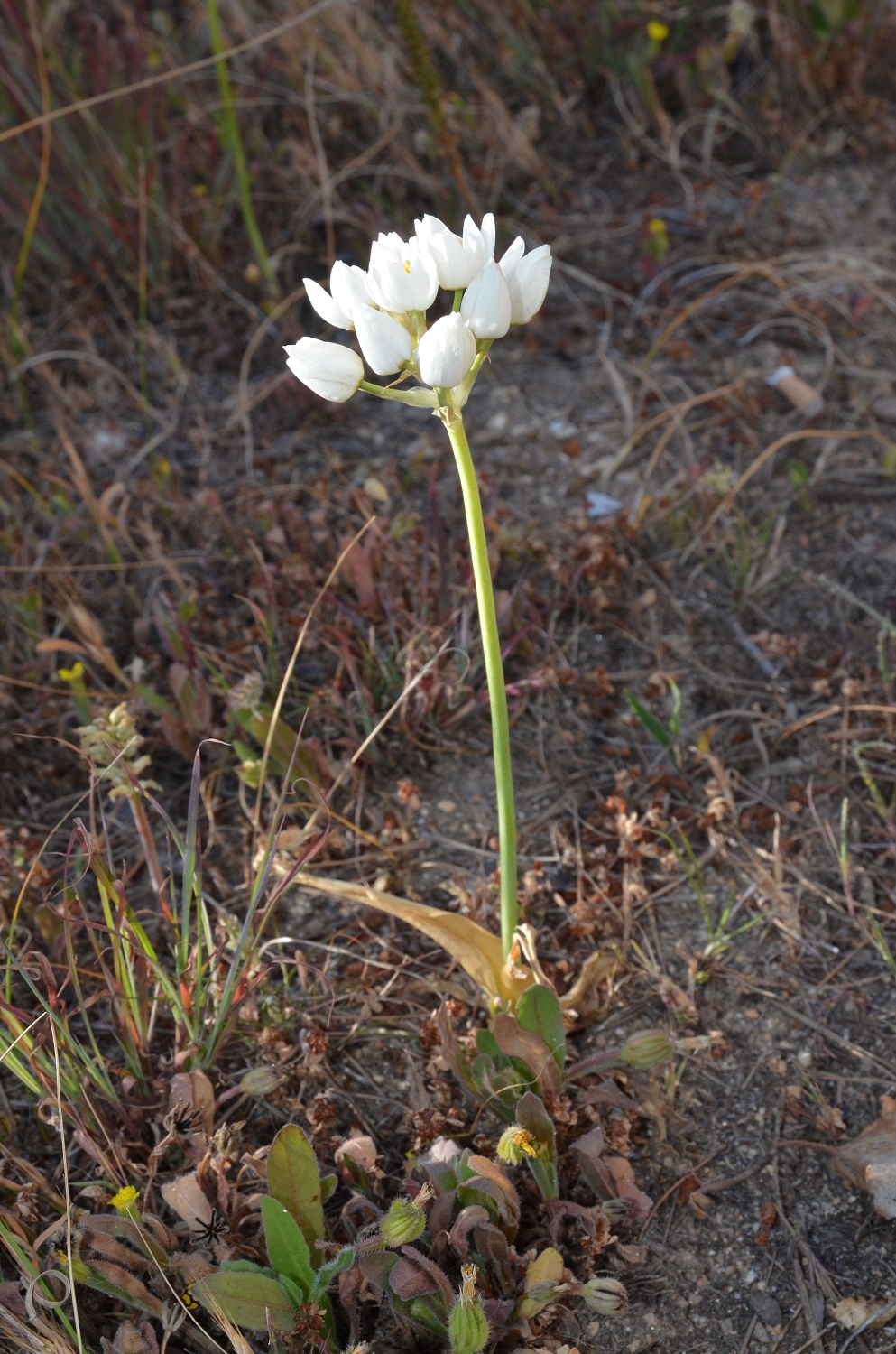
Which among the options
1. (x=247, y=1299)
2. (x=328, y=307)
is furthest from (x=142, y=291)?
(x=247, y=1299)

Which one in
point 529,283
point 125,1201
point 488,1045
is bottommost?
point 488,1045

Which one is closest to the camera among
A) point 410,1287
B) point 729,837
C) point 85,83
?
point 410,1287

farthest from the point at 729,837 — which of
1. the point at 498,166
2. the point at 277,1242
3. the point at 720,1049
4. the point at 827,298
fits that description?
the point at 498,166

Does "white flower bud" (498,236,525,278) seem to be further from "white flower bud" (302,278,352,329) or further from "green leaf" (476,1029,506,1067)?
"green leaf" (476,1029,506,1067)

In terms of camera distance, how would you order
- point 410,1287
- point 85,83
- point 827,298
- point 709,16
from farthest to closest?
1. point 709,16
2. point 85,83
3. point 827,298
4. point 410,1287

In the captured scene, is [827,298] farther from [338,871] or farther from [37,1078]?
[37,1078]

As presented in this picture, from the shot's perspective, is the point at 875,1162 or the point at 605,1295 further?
the point at 875,1162

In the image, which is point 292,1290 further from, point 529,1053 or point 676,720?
point 676,720

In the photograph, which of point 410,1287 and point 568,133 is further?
point 568,133
